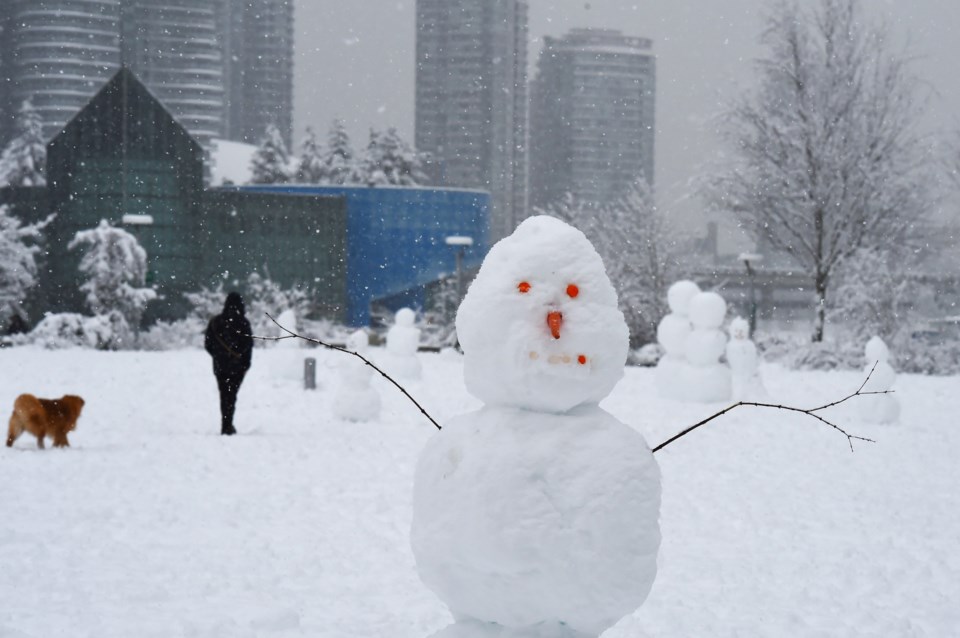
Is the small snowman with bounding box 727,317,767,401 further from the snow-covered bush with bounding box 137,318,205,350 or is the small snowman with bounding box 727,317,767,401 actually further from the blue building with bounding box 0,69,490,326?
the blue building with bounding box 0,69,490,326

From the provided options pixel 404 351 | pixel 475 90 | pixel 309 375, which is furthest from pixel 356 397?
pixel 475 90

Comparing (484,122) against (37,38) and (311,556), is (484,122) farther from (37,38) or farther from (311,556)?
(311,556)

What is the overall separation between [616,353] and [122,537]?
482cm

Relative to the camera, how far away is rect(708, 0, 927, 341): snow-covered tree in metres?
29.5

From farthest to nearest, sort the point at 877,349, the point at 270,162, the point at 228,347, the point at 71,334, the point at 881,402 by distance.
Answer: the point at 270,162 < the point at 71,334 < the point at 877,349 < the point at 881,402 < the point at 228,347

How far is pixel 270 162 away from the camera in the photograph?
52.8m

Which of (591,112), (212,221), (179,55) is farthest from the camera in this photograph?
(591,112)

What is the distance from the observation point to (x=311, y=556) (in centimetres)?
716

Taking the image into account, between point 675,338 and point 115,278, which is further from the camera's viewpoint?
point 115,278

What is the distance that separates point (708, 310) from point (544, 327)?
1346cm

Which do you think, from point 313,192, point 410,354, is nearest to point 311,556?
point 410,354

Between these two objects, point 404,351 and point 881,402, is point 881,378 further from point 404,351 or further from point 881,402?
point 404,351

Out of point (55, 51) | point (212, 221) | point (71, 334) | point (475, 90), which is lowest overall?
point (71, 334)

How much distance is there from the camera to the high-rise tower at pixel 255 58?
15825 centimetres
